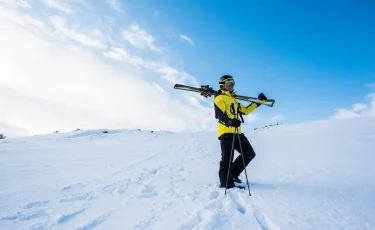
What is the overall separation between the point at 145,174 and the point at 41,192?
2.58 m

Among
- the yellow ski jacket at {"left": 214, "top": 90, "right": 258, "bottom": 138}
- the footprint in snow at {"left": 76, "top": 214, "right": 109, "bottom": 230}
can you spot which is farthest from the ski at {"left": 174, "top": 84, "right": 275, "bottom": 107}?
the footprint in snow at {"left": 76, "top": 214, "right": 109, "bottom": 230}

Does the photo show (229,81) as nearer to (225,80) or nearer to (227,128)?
(225,80)

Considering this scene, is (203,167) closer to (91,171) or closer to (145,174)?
(145,174)

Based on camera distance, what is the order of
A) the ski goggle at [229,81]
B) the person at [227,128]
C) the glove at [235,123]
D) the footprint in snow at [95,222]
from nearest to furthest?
the footprint in snow at [95,222], the glove at [235,123], the person at [227,128], the ski goggle at [229,81]

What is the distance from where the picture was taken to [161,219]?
11.7ft

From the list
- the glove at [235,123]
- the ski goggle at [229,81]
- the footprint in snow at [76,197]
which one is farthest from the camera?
the ski goggle at [229,81]

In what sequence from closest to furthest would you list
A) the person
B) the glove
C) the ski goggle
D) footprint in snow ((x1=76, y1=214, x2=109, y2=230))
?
footprint in snow ((x1=76, y1=214, x2=109, y2=230)) < the glove < the person < the ski goggle

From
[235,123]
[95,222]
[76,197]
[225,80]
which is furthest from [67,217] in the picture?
[225,80]

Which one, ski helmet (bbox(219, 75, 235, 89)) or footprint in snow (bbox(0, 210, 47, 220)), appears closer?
footprint in snow (bbox(0, 210, 47, 220))

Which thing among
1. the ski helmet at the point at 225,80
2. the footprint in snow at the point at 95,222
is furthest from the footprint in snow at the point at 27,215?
the ski helmet at the point at 225,80

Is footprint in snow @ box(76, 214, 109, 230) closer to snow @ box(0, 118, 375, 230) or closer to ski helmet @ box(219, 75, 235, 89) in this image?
snow @ box(0, 118, 375, 230)

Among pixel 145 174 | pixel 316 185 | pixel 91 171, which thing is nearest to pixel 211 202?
pixel 316 185

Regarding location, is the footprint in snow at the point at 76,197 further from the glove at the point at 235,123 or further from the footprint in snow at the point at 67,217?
Answer: the glove at the point at 235,123

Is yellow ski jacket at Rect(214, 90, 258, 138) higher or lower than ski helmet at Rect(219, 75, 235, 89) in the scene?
lower
